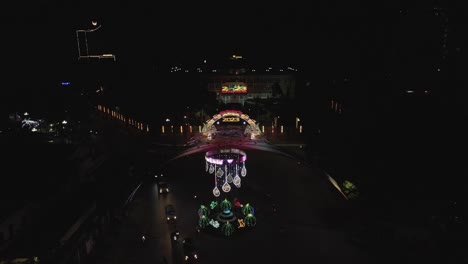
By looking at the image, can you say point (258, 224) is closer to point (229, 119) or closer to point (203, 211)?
point (203, 211)

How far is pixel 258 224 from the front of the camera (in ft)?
40.8

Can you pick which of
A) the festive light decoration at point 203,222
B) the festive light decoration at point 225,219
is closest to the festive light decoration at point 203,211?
the festive light decoration at point 225,219

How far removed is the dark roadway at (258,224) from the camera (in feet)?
34.3

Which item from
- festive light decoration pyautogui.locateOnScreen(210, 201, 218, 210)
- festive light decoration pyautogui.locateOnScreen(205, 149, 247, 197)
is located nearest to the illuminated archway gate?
festive light decoration pyautogui.locateOnScreen(205, 149, 247, 197)

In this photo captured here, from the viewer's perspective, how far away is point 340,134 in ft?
59.1

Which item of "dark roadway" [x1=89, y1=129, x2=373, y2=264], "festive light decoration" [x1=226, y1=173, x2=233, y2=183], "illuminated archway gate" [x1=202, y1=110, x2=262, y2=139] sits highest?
"illuminated archway gate" [x1=202, y1=110, x2=262, y2=139]

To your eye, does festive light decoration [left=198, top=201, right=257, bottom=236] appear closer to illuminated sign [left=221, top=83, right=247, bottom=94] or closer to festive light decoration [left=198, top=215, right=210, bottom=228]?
festive light decoration [left=198, top=215, right=210, bottom=228]

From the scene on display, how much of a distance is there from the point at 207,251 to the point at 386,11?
12.8 meters

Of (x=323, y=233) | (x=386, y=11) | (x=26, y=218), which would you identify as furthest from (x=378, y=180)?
(x=26, y=218)

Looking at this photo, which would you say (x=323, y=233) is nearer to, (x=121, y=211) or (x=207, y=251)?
(x=207, y=251)

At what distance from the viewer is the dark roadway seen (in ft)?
34.3

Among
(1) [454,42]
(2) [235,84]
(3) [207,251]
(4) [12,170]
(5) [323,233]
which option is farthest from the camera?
(2) [235,84]

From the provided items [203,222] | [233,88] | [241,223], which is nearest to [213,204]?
[203,222]

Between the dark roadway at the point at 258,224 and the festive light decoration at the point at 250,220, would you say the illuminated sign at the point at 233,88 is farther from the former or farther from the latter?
the festive light decoration at the point at 250,220
